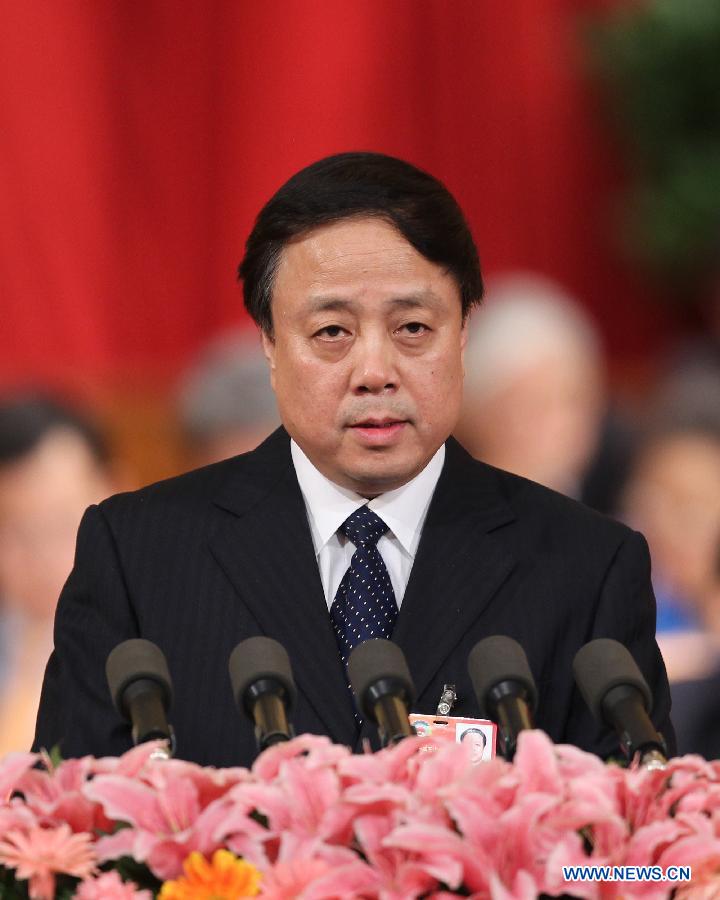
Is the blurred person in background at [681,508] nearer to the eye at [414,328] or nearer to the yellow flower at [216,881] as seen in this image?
the eye at [414,328]

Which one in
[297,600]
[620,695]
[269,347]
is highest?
[269,347]

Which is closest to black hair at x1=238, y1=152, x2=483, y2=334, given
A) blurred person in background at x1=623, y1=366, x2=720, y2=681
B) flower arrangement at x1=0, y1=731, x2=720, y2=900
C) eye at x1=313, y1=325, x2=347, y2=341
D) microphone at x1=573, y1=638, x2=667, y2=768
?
eye at x1=313, y1=325, x2=347, y2=341

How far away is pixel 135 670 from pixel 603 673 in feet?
1.29

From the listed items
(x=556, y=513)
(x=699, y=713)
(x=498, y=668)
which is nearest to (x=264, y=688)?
(x=498, y=668)

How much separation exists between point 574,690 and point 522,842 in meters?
0.67

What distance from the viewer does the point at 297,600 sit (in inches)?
75.5

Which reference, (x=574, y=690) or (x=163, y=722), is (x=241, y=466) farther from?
(x=163, y=722)

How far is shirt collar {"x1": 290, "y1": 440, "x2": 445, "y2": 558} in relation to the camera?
1984 mm

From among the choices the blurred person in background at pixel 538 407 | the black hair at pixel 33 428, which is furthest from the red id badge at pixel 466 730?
the blurred person in background at pixel 538 407

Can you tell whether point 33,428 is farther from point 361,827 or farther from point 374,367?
point 361,827

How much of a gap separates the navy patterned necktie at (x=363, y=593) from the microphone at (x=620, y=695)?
49 cm

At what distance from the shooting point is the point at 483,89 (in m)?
5.68

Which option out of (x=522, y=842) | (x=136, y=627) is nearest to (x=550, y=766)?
(x=522, y=842)

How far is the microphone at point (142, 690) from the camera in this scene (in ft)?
4.53
